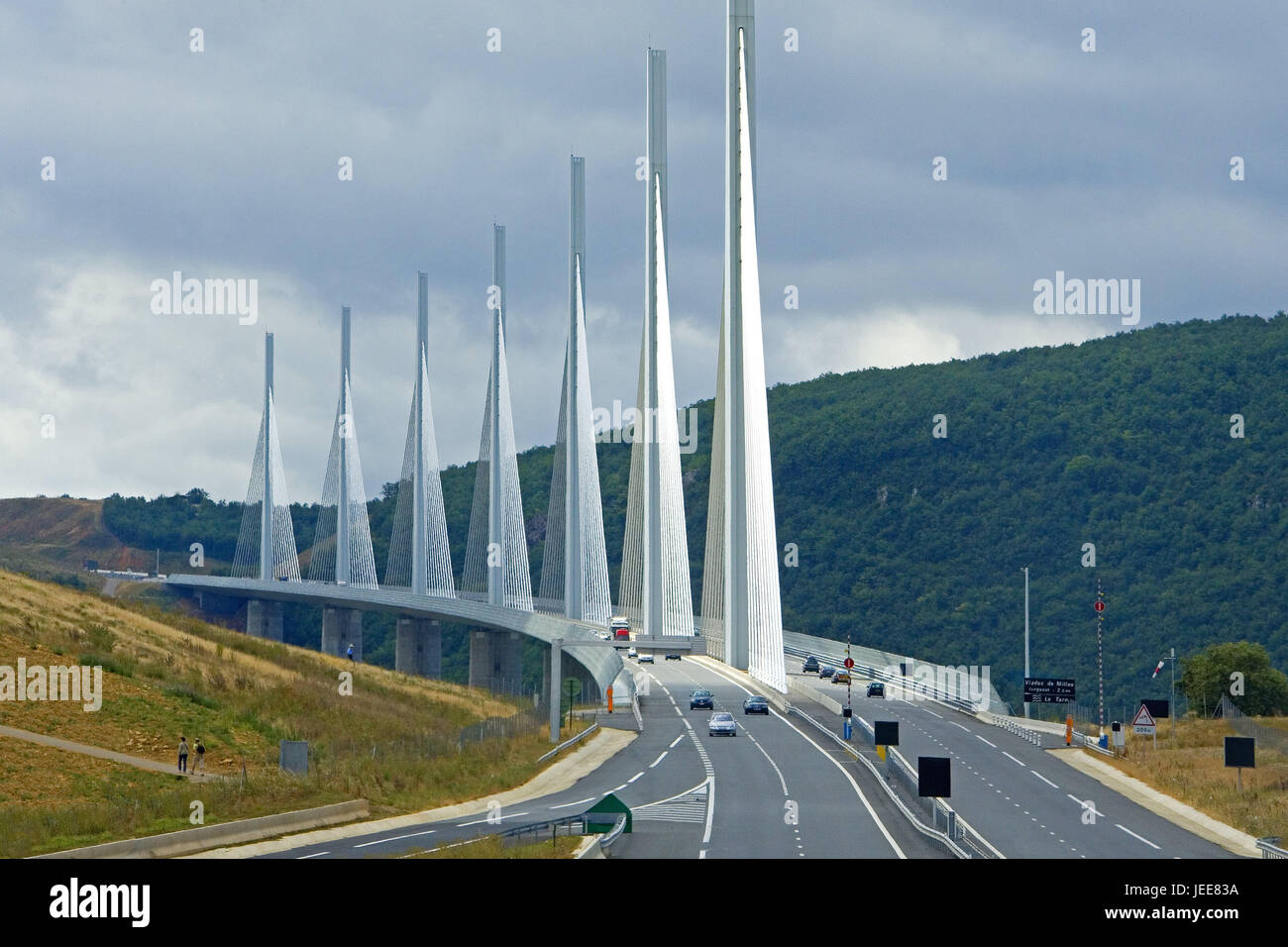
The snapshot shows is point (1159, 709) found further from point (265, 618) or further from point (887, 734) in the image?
point (265, 618)

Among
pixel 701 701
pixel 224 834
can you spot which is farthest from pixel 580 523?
pixel 224 834

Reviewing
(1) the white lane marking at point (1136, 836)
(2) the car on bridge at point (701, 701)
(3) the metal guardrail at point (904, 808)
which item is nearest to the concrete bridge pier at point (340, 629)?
(2) the car on bridge at point (701, 701)

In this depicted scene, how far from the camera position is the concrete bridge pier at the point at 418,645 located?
441 feet

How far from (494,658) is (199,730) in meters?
70.7

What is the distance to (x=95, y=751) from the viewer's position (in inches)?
1836

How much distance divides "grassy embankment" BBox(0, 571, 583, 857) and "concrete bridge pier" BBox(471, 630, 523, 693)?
3684 cm

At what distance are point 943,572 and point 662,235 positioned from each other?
2348 inches

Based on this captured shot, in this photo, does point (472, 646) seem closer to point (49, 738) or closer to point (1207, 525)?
point (1207, 525)

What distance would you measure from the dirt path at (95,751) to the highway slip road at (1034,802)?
19626mm

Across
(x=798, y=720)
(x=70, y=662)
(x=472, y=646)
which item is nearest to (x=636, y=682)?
(x=798, y=720)

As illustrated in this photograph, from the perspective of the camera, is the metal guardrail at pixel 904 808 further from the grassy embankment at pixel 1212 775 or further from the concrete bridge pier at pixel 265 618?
the concrete bridge pier at pixel 265 618

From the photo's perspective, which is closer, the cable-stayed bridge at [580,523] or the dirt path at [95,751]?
the dirt path at [95,751]

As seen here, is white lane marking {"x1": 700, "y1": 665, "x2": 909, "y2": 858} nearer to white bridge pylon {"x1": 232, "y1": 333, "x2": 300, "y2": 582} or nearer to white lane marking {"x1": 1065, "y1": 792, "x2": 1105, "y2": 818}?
white lane marking {"x1": 1065, "y1": 792, "x2": 1105, "y2": 818}
